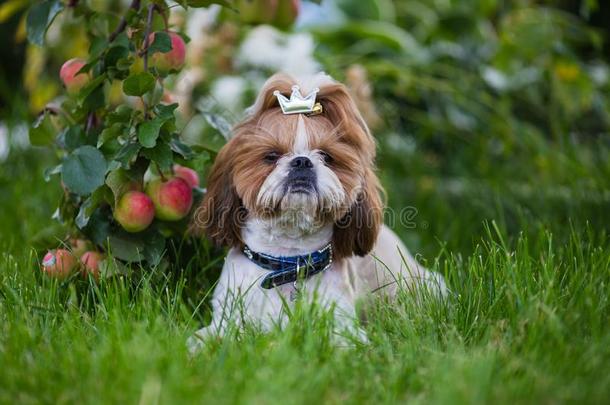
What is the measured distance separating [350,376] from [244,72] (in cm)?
329

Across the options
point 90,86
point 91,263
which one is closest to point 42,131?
point 90,86

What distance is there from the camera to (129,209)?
245cm

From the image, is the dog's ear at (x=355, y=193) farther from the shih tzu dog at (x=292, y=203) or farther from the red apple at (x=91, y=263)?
the red apple at (x=91, y=263)

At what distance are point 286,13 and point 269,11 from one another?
0.08 meters

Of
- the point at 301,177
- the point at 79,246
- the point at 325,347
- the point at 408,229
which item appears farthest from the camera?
the point at 408,229

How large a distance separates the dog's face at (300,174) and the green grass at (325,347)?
11.9 inches

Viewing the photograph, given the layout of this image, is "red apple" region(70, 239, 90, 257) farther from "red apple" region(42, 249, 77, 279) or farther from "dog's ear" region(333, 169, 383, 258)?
"dog's ear" region(333, 169, 383, 258)

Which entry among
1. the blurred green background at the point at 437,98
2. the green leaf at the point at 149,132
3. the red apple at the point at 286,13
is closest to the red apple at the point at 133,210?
the green leaf at the point at 149,132

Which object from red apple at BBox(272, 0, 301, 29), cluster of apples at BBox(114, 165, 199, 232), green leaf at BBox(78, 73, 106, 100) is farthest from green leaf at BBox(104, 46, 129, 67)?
red apple at BBox(272, 0, 301, 29)

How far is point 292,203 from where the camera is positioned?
2.37 m

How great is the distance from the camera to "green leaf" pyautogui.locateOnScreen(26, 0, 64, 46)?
259 cm

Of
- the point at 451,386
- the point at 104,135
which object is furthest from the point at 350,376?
the point at 104,135

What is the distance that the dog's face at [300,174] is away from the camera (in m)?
2.37

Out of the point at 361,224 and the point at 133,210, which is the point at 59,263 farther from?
the point at 361,224
